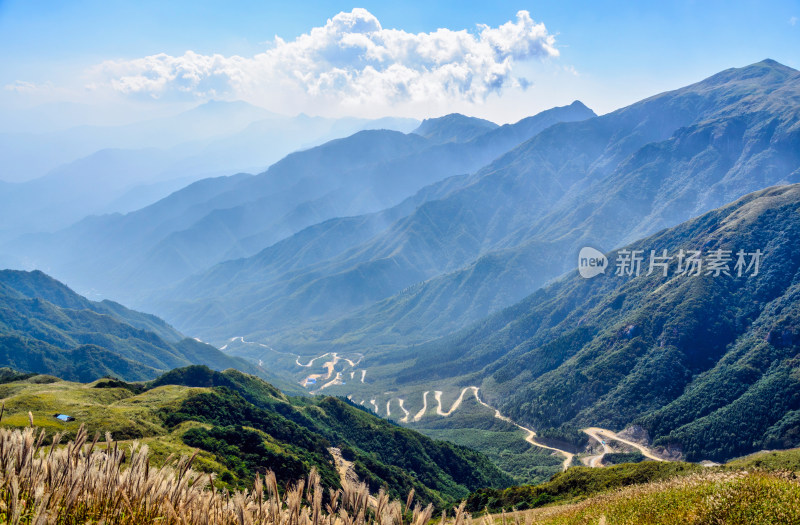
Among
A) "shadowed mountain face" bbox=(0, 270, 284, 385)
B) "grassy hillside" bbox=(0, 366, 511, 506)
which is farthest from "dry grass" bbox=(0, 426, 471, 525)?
"shadowed mountain face" bbox=(0, 270, 284, 385)

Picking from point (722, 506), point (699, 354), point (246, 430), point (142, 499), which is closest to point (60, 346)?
point (246, 430)

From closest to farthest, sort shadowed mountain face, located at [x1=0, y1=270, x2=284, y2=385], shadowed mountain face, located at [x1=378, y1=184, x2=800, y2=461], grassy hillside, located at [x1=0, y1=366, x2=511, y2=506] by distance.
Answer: grassy hillside, located at [x1=0, y1=366, x2=511, y2=506] → shadowed mountain face, located at [x1=378, y1=184, x2=800, y2=461] → shadowed mountain face, located at [x1=0, y1=270, x2=284, y2=385]

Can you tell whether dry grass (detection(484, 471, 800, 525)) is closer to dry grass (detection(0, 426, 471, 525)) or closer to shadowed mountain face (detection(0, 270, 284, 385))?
dry grass (detection(0, 426, 471, 525))

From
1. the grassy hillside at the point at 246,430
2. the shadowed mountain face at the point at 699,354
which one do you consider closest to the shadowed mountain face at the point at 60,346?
the grassy hillside at the point at 246,430

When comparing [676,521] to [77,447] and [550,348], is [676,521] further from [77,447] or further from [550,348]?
[550,348]

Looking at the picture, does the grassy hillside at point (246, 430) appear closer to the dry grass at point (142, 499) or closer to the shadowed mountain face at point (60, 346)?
the dry grass at point (142, 499)

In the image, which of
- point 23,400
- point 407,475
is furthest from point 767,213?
point 23,400
